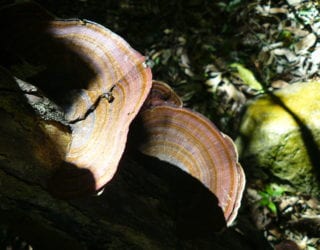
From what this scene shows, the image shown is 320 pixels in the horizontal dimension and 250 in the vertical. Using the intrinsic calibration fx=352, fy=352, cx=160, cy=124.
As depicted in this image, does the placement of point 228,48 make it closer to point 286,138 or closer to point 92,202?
point 286,138

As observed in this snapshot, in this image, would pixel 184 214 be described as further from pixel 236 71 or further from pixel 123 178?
pixel 236 71

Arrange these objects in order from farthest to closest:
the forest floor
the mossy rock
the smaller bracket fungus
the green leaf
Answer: the green leaf, the forest floor, the mossy rock, the smaller bracket fungus

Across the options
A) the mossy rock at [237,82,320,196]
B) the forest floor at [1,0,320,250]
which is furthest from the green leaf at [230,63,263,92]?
the mossy rock at [237,82,320,196]

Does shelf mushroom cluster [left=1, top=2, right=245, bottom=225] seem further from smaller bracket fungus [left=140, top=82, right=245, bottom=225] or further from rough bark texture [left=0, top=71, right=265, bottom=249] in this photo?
rough bark texture [left=0, top=71, right=265, bottom=249]

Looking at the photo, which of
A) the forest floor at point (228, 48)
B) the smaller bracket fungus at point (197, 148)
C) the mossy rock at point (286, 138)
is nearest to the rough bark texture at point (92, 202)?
the smaller bracket fungus at point (197, 148)

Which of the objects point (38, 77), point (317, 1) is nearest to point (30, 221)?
point (38, 77)
